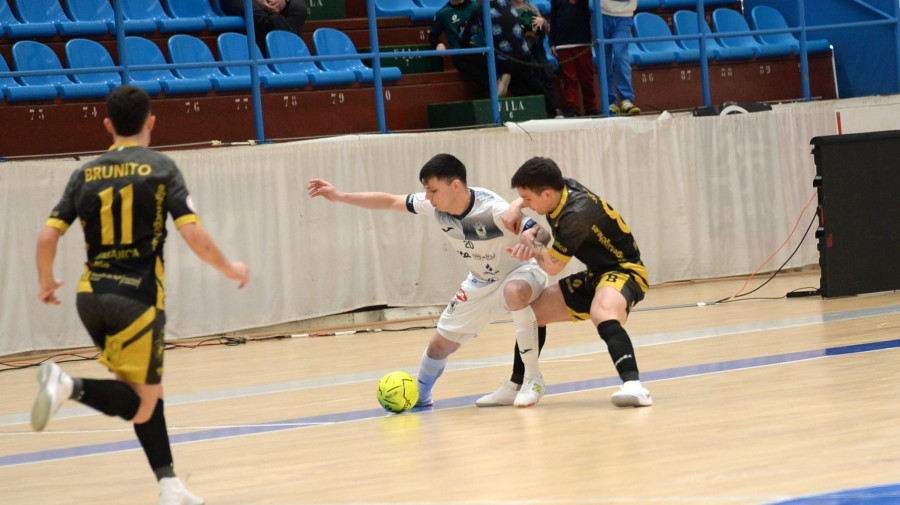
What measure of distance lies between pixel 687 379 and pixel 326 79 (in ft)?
27.9

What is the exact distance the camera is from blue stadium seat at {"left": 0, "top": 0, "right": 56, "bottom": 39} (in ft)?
47.2

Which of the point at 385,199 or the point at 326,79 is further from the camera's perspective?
the point at 326,79

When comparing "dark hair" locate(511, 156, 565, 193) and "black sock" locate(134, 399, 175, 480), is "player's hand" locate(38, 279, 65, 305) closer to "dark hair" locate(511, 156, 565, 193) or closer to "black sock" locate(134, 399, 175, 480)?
"black sock" locate(134, 399, 175, 480)

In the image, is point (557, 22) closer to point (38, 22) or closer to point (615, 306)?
point (38, 22)

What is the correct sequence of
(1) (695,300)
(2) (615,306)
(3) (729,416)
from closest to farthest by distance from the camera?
(3) (729,416), (2) (615,306), (1) (695,300)

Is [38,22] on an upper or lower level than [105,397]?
upper

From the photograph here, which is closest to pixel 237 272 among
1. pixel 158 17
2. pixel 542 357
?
pixel 542 357

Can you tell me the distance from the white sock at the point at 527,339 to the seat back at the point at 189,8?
949cm

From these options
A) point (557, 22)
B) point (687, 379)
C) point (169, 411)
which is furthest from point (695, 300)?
point (169, 411)

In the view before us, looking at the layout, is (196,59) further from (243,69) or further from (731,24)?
(731,24)

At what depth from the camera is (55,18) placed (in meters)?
14.9

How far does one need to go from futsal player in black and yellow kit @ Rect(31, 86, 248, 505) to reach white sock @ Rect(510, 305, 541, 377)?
2751 millimetres

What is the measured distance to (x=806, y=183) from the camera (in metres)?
16.9

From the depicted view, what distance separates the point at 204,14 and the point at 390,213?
3668 mm
